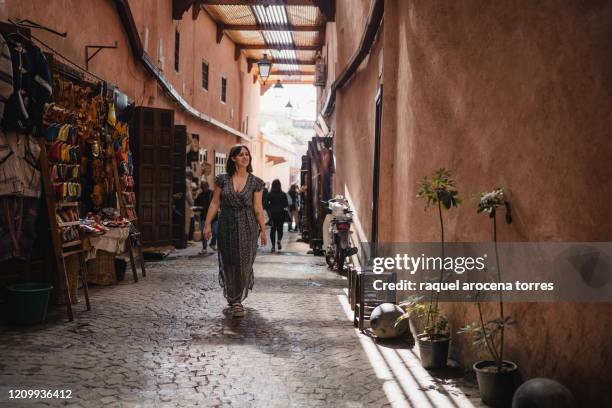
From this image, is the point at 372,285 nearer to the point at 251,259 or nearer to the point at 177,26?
the point at 251,259

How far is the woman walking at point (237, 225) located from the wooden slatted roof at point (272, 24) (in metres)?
9.23

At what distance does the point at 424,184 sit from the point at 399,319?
140cm

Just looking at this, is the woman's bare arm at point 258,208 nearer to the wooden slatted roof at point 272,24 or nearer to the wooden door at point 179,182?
the wooden door at point 179,182

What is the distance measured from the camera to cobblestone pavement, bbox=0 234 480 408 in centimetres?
407

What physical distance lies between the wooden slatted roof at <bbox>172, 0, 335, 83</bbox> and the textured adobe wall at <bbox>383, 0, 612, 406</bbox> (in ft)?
36.6

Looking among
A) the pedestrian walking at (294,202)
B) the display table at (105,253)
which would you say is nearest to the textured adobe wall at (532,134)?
the display table at (105,253)

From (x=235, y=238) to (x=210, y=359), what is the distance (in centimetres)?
207

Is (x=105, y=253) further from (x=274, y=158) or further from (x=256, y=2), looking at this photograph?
(x=274, y=158)

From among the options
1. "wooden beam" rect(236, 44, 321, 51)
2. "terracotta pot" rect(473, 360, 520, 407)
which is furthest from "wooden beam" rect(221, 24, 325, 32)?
"terracotta pot" rect(473, 360, 520, 407)

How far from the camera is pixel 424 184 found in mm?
4824

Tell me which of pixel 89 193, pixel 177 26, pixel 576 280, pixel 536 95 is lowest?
pixel 576 280

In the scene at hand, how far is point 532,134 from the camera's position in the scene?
384 cm

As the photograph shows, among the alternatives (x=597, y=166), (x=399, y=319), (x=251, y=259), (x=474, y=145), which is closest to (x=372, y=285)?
(x=399, y=319)

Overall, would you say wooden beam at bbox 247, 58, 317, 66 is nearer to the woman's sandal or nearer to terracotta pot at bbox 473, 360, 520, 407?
the woman's sandal
